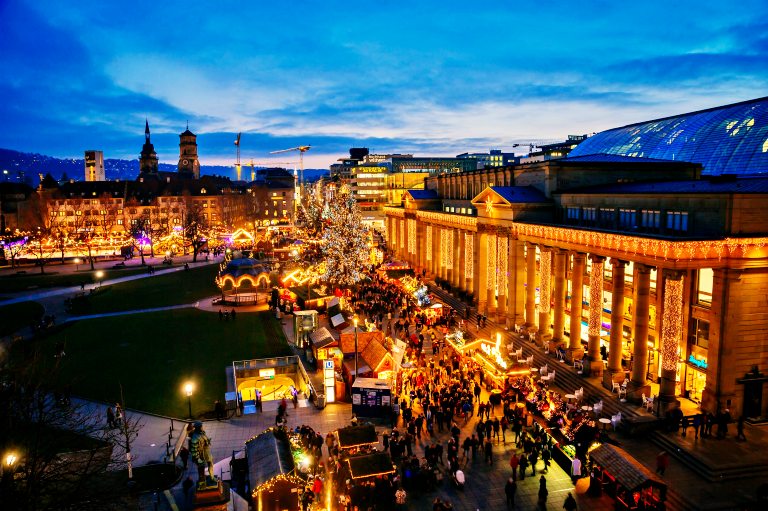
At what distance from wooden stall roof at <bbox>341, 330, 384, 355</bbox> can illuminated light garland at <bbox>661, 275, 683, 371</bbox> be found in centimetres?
1750

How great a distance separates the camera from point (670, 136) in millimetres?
49125

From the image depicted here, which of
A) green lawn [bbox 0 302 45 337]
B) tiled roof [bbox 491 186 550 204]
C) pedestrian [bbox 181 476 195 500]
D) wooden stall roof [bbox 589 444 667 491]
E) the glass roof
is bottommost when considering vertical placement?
pedestrian [bbox 181 476 195 500]

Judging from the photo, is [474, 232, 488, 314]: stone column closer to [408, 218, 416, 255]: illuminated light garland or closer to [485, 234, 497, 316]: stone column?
[485, 234, 497, 316]: stone column

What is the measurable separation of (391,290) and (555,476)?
37412 millimetres

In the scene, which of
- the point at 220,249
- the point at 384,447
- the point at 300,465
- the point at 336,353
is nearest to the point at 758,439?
the point at 384,447

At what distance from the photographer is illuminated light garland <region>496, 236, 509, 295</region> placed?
1828 inches

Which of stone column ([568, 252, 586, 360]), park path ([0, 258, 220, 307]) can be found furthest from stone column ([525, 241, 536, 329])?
park path ([0, 258, 220, 307])

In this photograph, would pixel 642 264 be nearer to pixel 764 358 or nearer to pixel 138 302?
pixel 764 358

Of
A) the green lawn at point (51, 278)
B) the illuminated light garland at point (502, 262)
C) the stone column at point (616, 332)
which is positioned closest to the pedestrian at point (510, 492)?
the stone column at point (616, 332)

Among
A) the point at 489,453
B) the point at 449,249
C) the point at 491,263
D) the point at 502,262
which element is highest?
the point at 502,262

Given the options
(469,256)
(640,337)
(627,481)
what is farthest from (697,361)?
(469,256)

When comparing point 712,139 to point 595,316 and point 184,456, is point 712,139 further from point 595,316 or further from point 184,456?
point 184,456

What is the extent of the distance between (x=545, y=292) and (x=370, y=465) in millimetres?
23009

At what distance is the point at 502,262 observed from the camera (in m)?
46.9
